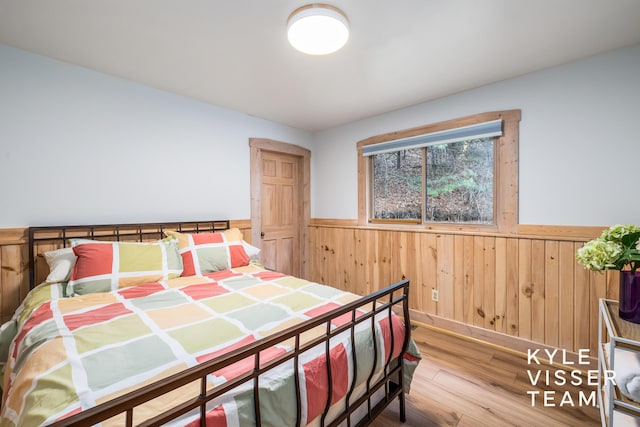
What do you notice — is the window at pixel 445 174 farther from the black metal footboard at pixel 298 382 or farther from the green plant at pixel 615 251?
the black metal footboard at pixel 298 382

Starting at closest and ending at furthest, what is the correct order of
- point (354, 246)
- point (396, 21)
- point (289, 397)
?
point (289, 397) < point (396, 21) < point (354, 246)

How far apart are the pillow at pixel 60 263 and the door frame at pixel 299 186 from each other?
1769mm

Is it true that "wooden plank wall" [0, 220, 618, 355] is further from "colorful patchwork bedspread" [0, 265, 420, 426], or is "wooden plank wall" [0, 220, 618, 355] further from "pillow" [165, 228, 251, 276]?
"colorful patchwork bedspread" [0, 265, 420, 426]

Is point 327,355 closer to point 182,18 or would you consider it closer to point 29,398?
point 29,398

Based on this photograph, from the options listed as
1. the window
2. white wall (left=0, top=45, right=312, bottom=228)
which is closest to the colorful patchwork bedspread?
white wall (left=0, top=45, right=312, bottom=228)

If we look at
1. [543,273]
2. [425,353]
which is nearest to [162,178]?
[425,353]

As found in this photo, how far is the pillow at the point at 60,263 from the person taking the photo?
72.6 inches

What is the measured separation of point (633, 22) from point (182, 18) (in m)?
2.82

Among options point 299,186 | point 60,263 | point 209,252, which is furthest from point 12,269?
point 299,186

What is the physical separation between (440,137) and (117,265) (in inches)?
122

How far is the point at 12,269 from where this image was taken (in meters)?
2.00

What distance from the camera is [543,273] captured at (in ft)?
7.34

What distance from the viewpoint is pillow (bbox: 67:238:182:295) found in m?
1.81

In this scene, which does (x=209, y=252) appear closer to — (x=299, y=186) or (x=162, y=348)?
(x=162, y=348)
